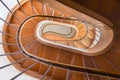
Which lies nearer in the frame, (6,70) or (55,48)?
(6,70)

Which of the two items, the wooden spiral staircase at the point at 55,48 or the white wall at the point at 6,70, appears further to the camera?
the white wall at the point at 6,70

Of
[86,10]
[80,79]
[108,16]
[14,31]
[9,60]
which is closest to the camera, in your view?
[86,10]

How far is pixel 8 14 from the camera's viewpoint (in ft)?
15.8

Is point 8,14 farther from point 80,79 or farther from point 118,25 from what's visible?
point 118,25

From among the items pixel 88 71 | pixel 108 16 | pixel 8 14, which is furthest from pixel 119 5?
pixel 8 14

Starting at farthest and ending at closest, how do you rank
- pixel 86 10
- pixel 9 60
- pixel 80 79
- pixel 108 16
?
pixel 9 60
pixel 80 79
pixel 108 16
pixel 86 10

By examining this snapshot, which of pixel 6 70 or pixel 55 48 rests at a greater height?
pixel 55 48

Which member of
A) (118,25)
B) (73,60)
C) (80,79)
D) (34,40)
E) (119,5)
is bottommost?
(80,79)

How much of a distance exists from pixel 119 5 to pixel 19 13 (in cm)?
282

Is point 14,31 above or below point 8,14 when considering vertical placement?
below

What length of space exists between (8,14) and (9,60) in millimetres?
1144

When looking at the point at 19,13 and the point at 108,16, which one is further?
the point at 19,13

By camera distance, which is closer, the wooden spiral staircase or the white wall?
the wooden spiral staircase

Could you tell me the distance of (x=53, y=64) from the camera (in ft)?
8.71
